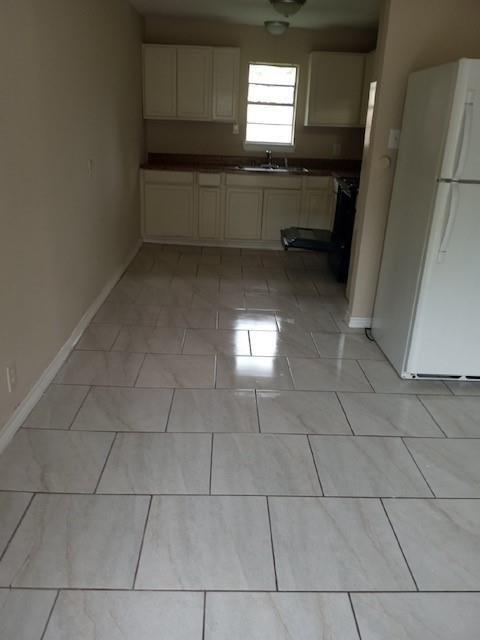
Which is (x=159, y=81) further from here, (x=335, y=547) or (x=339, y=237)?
(x=335, y=547)

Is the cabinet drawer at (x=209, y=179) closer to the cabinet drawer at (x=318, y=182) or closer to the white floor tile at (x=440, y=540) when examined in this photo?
the cabinet drawer at (x=318, y=182)

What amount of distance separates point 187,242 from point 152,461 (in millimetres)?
3993

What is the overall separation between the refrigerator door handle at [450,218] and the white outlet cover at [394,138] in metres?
0.87

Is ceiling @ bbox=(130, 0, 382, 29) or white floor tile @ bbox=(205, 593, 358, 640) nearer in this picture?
white floor tile @ bbox=(205, 593, 358, 640)


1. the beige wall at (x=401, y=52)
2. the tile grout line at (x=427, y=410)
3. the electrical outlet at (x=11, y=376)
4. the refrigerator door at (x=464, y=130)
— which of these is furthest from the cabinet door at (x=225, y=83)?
the electrical outlet at (x=11, y=376)

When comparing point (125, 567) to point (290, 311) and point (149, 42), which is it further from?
point (149, 42)

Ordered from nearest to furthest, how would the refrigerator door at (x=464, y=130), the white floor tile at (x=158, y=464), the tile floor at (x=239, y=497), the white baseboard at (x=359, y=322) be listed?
the tile floor at (x=239, y=497)
the white floor tile at (x=158, y=464)
the refrigerator door at (x=464, y=130)
the white baseboard at (x=359, y=322)

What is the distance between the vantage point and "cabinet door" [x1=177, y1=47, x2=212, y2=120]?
5.45 m

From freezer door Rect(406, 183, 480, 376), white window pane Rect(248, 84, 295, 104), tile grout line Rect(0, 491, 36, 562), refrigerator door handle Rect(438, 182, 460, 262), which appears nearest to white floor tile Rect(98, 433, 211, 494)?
tile grout line Rect(0, 491, 36, 562)

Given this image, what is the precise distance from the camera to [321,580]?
1.70 meters

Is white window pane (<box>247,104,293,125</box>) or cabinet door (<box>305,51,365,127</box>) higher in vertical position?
cabinet door (<box>305,51,365,127</box>)

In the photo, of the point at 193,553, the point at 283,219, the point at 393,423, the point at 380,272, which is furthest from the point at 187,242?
the point at 193,553

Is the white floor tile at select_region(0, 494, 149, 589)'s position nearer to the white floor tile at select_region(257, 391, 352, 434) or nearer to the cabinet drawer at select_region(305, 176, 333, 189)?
the white floor tile at select_region(257, 391, 352, 434)

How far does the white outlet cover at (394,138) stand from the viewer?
3.37m
